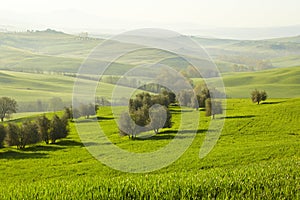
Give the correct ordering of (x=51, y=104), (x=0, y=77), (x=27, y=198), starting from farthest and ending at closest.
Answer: (x=0, y=77) → (x=51, y=104) → (x=27, y=198)

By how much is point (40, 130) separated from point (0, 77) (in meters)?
153

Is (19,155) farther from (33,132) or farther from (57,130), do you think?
(57,130)

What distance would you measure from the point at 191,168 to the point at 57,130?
30.4m

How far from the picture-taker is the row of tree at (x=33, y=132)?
1989 inches

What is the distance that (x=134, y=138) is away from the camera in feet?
169

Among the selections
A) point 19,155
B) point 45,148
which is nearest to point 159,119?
point 45,148

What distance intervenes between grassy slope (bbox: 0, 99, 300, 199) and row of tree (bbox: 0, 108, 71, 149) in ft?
5.12

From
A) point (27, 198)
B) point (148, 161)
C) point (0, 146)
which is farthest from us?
point (0, 146)

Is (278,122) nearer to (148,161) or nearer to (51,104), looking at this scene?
(148,161)

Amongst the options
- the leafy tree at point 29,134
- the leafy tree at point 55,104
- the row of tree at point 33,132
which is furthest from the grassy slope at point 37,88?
the leafy tree at point 29,134

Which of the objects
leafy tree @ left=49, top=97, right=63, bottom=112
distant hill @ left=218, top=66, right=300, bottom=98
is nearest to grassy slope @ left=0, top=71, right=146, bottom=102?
leafy tree @ left=49, top=97, right=63, bottom=112

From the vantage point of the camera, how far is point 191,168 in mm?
30516

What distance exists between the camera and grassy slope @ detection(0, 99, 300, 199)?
1305 cm

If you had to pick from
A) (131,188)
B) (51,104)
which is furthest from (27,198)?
(51,104)
